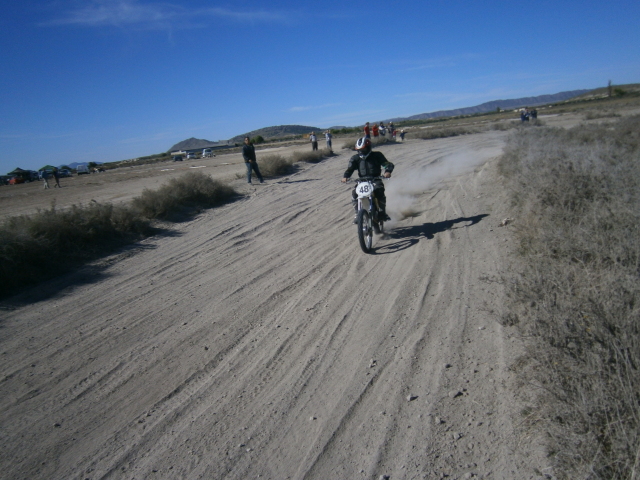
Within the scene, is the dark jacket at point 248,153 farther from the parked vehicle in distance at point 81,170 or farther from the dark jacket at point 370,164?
the parked vehicle in distance at point 81,170

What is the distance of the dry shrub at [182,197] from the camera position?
12.0 m

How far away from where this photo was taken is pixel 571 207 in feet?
21.4

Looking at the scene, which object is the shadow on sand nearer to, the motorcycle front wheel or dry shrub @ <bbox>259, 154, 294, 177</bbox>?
the motorcycle front wheel

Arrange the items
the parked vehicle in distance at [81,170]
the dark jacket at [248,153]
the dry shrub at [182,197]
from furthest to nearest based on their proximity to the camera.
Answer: the parked vehicle in distance at [81,170] < the dark jacket at [248,153] < the dry shrub at [182,197]

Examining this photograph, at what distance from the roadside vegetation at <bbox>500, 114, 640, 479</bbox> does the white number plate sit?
2.73 meters

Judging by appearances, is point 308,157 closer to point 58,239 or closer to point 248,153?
point 248,153

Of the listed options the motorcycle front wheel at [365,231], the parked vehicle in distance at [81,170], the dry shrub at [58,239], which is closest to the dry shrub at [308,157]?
the dry shrub at [58,239]

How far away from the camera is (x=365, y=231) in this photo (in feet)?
25.6

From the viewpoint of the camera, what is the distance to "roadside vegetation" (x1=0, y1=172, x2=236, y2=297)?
7.43 m

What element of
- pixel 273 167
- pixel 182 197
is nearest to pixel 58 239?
pixel 182 197

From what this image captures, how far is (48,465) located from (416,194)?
10.7 meters

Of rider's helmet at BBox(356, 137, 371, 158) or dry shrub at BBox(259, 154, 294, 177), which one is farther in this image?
dry shrub at BBox(259, 154, 294, 177)

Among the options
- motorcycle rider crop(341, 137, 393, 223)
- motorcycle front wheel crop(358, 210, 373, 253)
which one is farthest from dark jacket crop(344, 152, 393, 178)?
motorcycle front wheel crop(358, 210, 373, 253)

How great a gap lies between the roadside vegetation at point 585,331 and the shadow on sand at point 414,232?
2.10 meters
